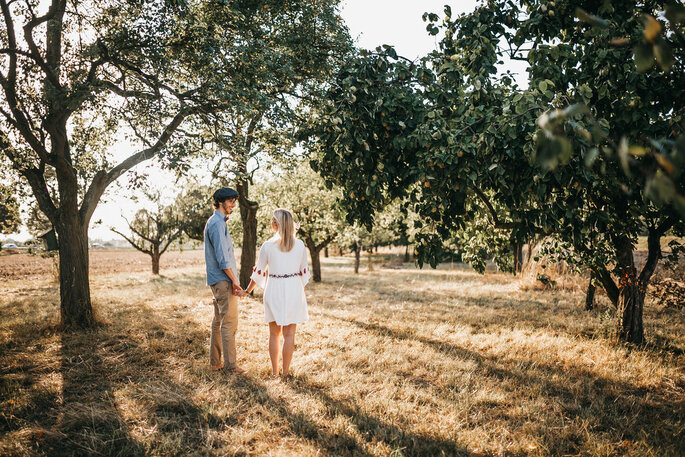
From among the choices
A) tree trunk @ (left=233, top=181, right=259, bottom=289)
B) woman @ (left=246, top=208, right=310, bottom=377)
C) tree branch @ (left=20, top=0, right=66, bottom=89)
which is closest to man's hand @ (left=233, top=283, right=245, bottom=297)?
woman @ (left=246, top=208, right=310, bottom=377)

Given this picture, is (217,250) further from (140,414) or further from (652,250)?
(652,250)

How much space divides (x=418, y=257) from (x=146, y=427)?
3640 mm

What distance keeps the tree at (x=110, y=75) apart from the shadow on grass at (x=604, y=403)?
6.25m

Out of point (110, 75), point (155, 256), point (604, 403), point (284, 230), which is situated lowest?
point (604, 403)

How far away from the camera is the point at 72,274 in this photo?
711 centimetres

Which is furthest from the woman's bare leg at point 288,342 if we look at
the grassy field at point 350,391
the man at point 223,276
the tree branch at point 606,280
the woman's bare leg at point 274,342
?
the tree branch at point 606,280

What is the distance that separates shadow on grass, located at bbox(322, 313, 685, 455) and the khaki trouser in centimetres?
374

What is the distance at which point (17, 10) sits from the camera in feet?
23.1

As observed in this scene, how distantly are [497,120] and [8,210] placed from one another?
13325 millimetres

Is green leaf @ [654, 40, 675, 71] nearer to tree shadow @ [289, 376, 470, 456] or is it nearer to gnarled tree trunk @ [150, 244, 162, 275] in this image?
tree shadow @ [289, 376, 470, 456]

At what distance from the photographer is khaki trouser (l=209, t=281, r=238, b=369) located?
16.5 ft

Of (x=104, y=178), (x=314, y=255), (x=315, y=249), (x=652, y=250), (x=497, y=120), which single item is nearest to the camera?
(x=497, y=120)

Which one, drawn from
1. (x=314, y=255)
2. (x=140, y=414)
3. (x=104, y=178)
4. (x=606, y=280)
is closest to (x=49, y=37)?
(x=104, y=178)

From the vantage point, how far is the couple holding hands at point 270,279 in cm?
482
